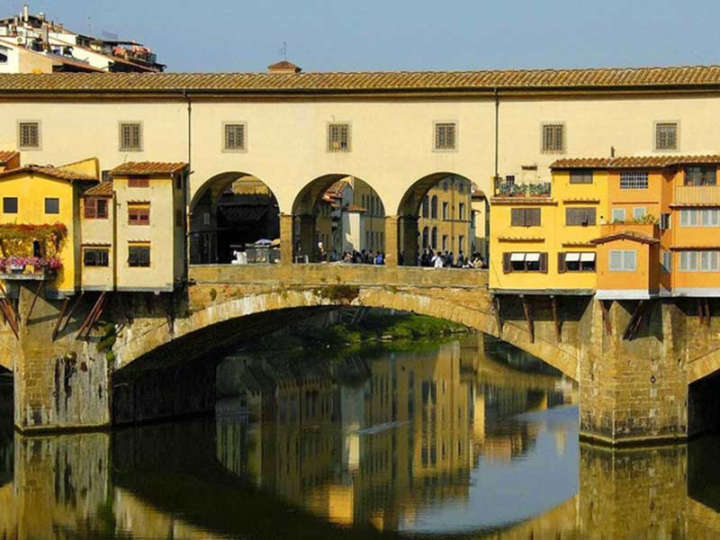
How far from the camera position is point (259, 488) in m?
38.9

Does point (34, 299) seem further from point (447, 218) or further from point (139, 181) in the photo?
point (447, 218)

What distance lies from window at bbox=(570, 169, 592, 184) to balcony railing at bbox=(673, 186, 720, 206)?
2199mm

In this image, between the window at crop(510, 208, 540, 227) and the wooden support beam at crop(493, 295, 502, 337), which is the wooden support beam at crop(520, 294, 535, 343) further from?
the window at crop(510, 208, 540, 227)

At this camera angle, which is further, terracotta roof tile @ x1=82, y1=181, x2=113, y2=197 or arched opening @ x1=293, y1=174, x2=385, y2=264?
arched opening @ x1=293, y1=174, x2=385, y2=264

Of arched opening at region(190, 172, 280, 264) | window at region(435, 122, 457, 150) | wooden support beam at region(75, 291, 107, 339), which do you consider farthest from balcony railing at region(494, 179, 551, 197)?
wooden support beam at region(75, 291, 107, 339)

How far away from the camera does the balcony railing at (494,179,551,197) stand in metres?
41.4

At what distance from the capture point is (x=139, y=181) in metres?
43.2

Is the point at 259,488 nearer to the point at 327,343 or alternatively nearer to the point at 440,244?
the point at 327,343

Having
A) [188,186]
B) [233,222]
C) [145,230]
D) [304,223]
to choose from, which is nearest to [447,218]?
[233,222]

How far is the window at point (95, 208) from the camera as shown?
43.4 metres

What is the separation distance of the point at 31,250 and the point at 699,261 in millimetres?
17375

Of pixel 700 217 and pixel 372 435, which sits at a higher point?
pixel 700 217

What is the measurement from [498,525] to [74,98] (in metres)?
18.7

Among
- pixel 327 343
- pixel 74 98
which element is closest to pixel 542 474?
pixel 74 98
